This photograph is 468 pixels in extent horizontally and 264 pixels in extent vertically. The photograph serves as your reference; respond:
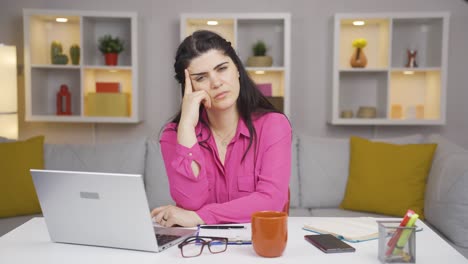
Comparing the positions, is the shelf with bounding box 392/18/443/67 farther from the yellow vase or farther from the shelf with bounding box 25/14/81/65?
the shelf with bounding box 25/14/81/65

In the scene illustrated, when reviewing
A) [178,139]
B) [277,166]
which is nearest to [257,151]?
[277,166]

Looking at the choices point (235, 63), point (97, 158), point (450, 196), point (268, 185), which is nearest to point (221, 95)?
point (235, 63)

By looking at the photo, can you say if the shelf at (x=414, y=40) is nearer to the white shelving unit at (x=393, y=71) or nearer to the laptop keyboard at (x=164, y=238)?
the white shelving unit at (x=393, y=71)

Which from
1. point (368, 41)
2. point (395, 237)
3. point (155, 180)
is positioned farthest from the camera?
point (368, 41)

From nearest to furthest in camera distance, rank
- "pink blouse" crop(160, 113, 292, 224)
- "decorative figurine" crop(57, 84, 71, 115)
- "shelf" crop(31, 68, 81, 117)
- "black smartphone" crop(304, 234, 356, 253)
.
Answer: "black smartphone" crop(304, 234, 356, 253)
"pink blouse" crop(160, 113, 292, 224)
"decorative figurine" crop(57, 84, 71, 115)
"shelf" crop(31, 68, 81, 117)

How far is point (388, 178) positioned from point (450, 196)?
0.47 metres

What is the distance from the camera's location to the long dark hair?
1746mm

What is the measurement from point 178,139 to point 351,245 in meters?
Answer: 0.68

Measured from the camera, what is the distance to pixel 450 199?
2445mm

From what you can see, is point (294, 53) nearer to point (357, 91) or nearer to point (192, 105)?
point (357, 91)

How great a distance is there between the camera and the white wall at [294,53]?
3.77m

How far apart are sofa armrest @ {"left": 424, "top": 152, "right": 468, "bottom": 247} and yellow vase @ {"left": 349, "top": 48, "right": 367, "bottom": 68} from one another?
1.09 meters

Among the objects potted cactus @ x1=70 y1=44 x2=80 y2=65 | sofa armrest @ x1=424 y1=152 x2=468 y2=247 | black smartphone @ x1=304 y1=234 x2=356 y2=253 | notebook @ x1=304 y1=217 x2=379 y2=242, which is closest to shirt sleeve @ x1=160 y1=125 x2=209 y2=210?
notebook @ x1=304 y1=217 x2=379 y2=242

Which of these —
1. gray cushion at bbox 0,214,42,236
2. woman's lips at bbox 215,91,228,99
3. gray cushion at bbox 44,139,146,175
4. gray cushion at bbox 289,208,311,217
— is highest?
woman's lips at bbox 215,91,228,99
